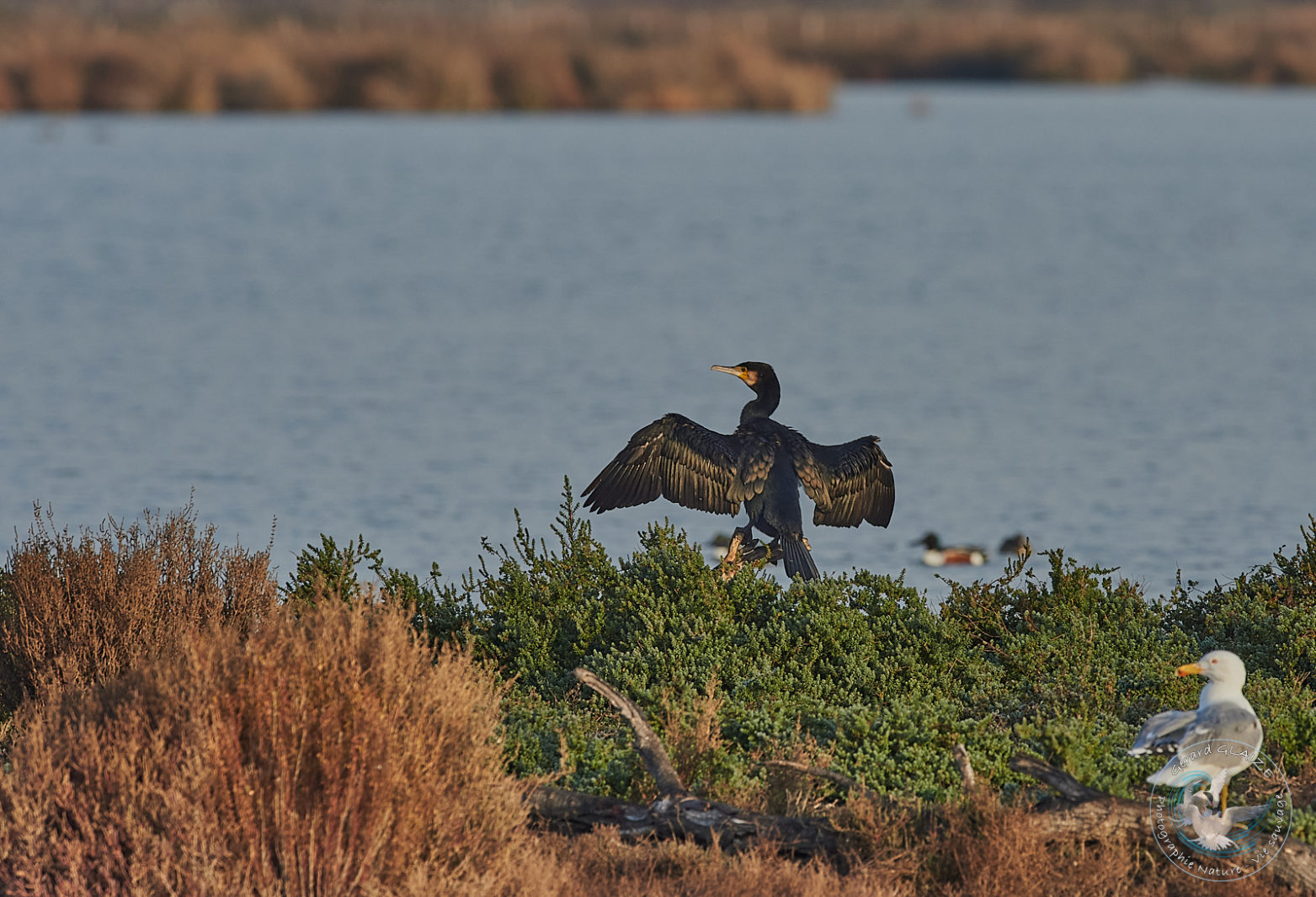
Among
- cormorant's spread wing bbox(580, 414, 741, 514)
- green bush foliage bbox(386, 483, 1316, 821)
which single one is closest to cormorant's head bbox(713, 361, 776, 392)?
cormorant's spread wing bbox(580, 414, 741, 514)

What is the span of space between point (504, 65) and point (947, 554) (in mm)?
50616

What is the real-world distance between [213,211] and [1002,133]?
30.0 metres

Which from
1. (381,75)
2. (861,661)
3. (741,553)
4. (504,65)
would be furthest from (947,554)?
(504,65)

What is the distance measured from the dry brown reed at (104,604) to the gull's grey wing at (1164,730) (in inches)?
149

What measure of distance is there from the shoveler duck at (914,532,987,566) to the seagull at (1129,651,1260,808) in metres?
6.66

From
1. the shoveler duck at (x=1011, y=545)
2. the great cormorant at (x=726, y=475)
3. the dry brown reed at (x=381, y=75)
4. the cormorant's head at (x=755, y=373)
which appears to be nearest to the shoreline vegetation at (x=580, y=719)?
the great cormorant at (x=726, y=475)

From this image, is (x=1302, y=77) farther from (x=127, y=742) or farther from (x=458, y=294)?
(x=127, y=742)

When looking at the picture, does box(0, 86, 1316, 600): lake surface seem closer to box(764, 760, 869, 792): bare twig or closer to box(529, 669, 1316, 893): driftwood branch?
box(764, 760, 869, 792): bare twig

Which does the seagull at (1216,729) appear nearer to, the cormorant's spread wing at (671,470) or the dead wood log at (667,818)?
the dead wood log at (667,818)

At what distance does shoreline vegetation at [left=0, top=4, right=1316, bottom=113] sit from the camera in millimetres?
57125

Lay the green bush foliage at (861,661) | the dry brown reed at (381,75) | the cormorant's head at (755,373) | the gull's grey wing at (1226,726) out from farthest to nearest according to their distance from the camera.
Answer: the dry brown reed at (381,75), the cormorant's head at (755,373), the green bush foliage at (861,661), the gull's grey wing at (1226,726)

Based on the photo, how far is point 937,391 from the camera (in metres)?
18.9

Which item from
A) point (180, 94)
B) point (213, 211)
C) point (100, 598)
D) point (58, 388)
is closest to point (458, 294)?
point (58, 388)

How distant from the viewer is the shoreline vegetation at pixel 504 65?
57.1m
